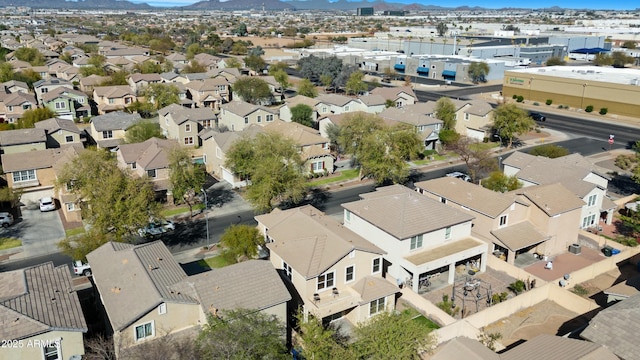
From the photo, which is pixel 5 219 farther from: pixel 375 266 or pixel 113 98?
pixel 113 98

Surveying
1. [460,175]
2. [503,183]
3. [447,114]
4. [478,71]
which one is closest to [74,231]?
[503,183]

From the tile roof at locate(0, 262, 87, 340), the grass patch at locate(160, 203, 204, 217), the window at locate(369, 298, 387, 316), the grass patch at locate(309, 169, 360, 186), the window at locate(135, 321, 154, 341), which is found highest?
the tile roof at locate(0, 262, 87, 340)

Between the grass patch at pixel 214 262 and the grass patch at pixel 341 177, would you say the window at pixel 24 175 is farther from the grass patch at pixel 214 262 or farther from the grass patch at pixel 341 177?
the grass patch at pixel 341 177

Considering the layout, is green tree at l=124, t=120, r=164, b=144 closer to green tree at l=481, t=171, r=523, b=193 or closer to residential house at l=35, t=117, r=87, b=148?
residential house at l=35, t=117, r=87, b=148

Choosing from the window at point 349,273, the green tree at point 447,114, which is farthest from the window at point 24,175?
the green tree at point 447,114

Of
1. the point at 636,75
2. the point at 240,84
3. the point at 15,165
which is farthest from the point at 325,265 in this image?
the point at 636,75

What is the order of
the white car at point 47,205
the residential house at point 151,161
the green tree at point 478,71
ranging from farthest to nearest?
the green tree at point 478,71 < the residential house at point 151,161 < the white car at point 47,205

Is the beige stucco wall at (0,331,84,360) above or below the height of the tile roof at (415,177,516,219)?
below

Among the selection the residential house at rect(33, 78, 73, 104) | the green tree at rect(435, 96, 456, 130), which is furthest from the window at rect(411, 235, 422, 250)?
the residential house at rect(33, 78, 73, 104)
